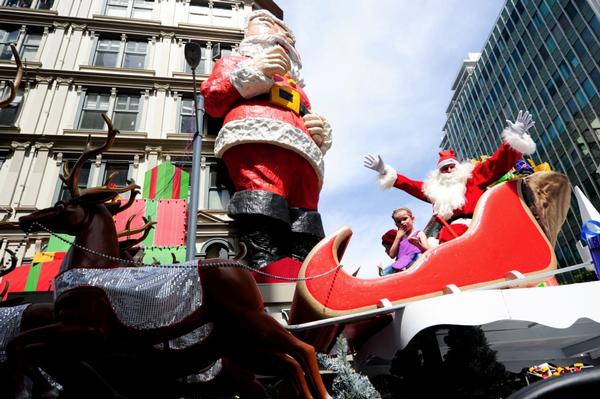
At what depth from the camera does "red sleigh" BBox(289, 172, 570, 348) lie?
3717 mm

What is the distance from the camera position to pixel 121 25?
11.2m

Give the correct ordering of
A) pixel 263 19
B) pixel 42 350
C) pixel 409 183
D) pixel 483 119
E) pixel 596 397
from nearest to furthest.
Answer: pixel 596 397 < pixel 42 350 < pixel 409 183 < pixel 263 19 < pixel 483 119

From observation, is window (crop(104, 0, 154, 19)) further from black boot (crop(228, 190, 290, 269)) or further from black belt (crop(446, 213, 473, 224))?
black belt (crop(446, 213, 473, 224))

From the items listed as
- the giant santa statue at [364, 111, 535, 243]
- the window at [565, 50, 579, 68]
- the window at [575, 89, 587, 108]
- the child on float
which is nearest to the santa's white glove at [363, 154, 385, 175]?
the giant santa statue at [364, 111, 535, 243]

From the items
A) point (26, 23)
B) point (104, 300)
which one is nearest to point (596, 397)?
point (104, 300)

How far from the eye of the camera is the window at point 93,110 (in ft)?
31.4

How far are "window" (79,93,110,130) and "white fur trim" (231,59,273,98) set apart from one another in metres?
4.42

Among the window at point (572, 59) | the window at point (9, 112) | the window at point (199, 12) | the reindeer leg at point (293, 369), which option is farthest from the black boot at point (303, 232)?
the window at point (572, 59)

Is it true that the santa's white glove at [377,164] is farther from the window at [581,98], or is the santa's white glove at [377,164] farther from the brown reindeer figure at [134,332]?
the window at [581,98]

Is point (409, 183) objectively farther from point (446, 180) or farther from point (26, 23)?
point (26, 23)

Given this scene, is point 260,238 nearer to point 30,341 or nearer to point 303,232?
point 303,232

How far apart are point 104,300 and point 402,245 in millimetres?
3491

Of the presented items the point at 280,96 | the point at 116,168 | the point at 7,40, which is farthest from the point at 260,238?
the point at 7,40

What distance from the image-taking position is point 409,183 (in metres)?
5.76
